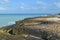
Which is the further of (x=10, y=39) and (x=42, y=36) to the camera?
(x=42, y=36)

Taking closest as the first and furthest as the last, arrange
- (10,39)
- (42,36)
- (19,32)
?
(10,39) → (42,36) → (19,32)

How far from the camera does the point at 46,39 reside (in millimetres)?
11406

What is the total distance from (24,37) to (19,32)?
1.62m

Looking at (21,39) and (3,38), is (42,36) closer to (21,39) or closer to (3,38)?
(21,39)

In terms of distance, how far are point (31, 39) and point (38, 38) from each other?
476 millimetres

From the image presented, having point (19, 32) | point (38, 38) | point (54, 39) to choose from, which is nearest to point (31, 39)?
point (38, 38)

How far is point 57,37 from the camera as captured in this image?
11.6m

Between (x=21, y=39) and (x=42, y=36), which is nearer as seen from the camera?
(x=21, y=39)

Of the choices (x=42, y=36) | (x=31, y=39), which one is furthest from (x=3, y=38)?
(x=42, y=36)

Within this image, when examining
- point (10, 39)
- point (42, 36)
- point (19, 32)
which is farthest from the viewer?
point (19, 32)

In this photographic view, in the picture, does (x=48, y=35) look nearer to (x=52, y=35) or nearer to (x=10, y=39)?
(x=52, y=35)

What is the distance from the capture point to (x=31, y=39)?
11.2 metres

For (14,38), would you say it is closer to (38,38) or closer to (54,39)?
(38,38)

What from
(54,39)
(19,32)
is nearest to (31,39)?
(54,39)
